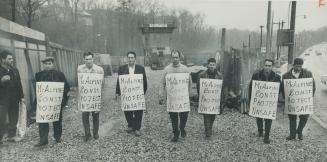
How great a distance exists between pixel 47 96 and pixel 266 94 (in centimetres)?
446

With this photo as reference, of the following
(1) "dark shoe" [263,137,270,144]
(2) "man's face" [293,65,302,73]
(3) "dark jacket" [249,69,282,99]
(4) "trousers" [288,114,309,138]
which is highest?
(2) "man's face" [293,65,302,73]

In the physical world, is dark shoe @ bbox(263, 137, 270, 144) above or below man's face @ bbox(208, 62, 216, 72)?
below

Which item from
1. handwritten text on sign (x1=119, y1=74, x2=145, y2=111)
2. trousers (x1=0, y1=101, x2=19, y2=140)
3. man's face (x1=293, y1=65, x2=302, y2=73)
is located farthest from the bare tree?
man's face (x1=293, y1=65, x2=302, y2=73)

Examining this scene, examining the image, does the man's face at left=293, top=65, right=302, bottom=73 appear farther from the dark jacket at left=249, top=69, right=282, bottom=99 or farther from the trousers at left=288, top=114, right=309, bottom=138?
the trousers at left=288, top=114, right=309, bottom=138

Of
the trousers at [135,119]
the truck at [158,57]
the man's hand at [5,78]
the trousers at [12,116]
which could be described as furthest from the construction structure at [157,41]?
the man's hand at [5,78]

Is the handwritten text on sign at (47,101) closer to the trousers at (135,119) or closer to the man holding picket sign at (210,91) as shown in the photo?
the trousers at (135,119)

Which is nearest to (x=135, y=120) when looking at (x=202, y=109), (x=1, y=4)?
(x=202, y=109)

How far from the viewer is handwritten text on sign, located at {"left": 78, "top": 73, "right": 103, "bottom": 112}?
27.0ft

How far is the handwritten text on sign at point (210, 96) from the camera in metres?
8.60

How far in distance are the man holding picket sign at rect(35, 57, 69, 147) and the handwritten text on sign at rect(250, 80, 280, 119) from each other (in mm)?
4010

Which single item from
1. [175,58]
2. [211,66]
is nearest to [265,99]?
[211,66]

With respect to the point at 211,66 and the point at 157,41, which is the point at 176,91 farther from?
the point at 157,41

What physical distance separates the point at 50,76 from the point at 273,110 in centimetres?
459

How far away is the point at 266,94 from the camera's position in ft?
27.3
